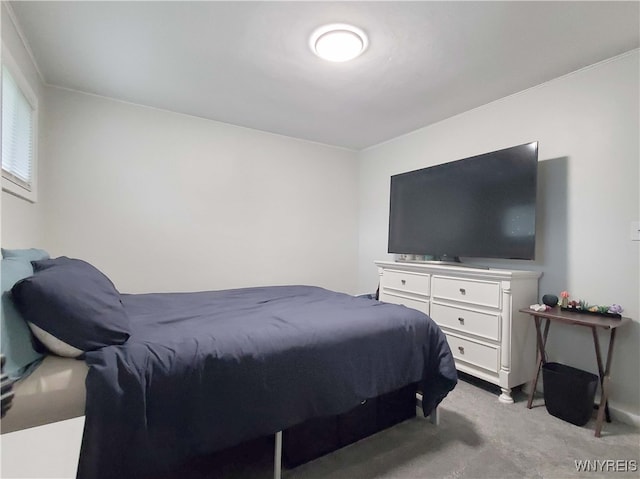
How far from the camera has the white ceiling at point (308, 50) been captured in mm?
1723

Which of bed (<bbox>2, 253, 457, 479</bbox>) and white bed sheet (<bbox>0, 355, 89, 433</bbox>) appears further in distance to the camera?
bed (<bbox>2, 253, 457, 479</bbox>)

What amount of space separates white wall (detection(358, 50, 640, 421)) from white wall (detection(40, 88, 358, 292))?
1988mm

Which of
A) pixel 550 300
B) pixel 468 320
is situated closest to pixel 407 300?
pixel 468 320

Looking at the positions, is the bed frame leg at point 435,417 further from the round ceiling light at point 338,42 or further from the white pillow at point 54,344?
the round ceiling light at point 338,42

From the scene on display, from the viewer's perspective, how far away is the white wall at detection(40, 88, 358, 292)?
271 centimetres

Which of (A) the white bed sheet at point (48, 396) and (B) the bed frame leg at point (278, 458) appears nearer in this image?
(A) the white bed sheet at point (48, 396)

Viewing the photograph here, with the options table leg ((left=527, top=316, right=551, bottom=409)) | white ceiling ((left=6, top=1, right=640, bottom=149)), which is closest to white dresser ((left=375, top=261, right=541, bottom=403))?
table leg ((left=527, top=316, right=551, bottom=409))

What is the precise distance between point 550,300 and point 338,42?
2264mm

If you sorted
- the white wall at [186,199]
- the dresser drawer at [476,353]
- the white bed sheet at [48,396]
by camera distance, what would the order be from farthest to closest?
the white wall at [186,199] → the dresser drawer at [476,353] → the white bed sheet at [48,396]

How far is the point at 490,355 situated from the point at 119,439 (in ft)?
7.68

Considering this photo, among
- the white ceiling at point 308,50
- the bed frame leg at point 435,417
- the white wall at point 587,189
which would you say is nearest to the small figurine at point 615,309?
the white wall at point 587,189

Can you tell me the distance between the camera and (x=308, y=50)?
6.71 ft

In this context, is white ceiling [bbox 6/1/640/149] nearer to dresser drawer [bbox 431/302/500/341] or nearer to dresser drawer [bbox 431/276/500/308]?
dresser drawer [bbox 431/276/500/308]

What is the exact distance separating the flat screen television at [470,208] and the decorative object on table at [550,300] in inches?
11.5
